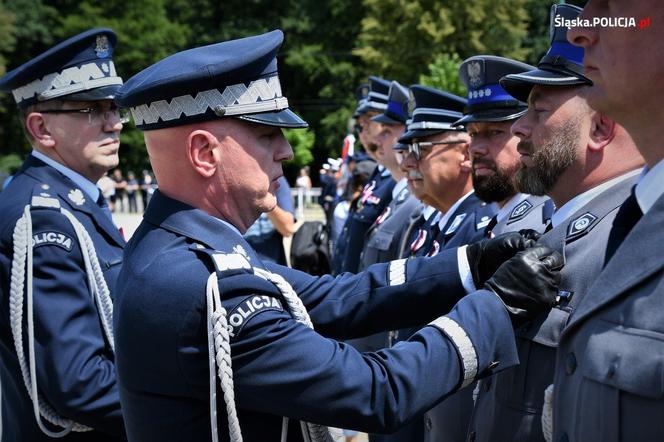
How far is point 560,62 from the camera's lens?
304 centimetres

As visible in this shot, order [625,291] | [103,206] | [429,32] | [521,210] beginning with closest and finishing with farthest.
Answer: [625,291] < [521,210] < [103,206] < [429,32]

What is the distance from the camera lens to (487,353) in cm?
229

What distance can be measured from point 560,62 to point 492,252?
812 millimetres

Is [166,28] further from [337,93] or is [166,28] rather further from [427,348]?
[427,348]

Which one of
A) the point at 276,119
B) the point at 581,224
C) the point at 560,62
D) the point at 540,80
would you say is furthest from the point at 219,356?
the point at 560,62

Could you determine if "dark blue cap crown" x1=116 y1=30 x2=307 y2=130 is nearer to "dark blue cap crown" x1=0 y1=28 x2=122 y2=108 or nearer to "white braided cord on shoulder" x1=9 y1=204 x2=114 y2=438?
"white braided cord on shoulder" x1=9 y1=204 x2=114 y2=438

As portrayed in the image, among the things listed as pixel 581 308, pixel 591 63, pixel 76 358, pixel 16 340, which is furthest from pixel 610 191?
pixel 16 340

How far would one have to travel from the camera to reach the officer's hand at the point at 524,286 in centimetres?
236

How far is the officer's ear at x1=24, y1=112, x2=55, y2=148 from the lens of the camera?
12.7ft

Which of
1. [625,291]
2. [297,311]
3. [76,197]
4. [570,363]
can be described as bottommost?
[570,363]

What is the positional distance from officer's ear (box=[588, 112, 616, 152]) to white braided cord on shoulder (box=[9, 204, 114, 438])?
195cm

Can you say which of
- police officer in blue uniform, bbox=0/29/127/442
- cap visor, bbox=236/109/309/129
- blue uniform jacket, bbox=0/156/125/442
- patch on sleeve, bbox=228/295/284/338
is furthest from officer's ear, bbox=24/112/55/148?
patch on sleeve, bbox=228/295/284/338

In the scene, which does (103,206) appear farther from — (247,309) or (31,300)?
(247,309)

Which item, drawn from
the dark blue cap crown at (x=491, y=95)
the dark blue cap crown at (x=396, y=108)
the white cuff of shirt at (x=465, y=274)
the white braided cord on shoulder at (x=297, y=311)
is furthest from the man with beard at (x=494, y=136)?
the dark blue cap crown at (x=396, y=108)
